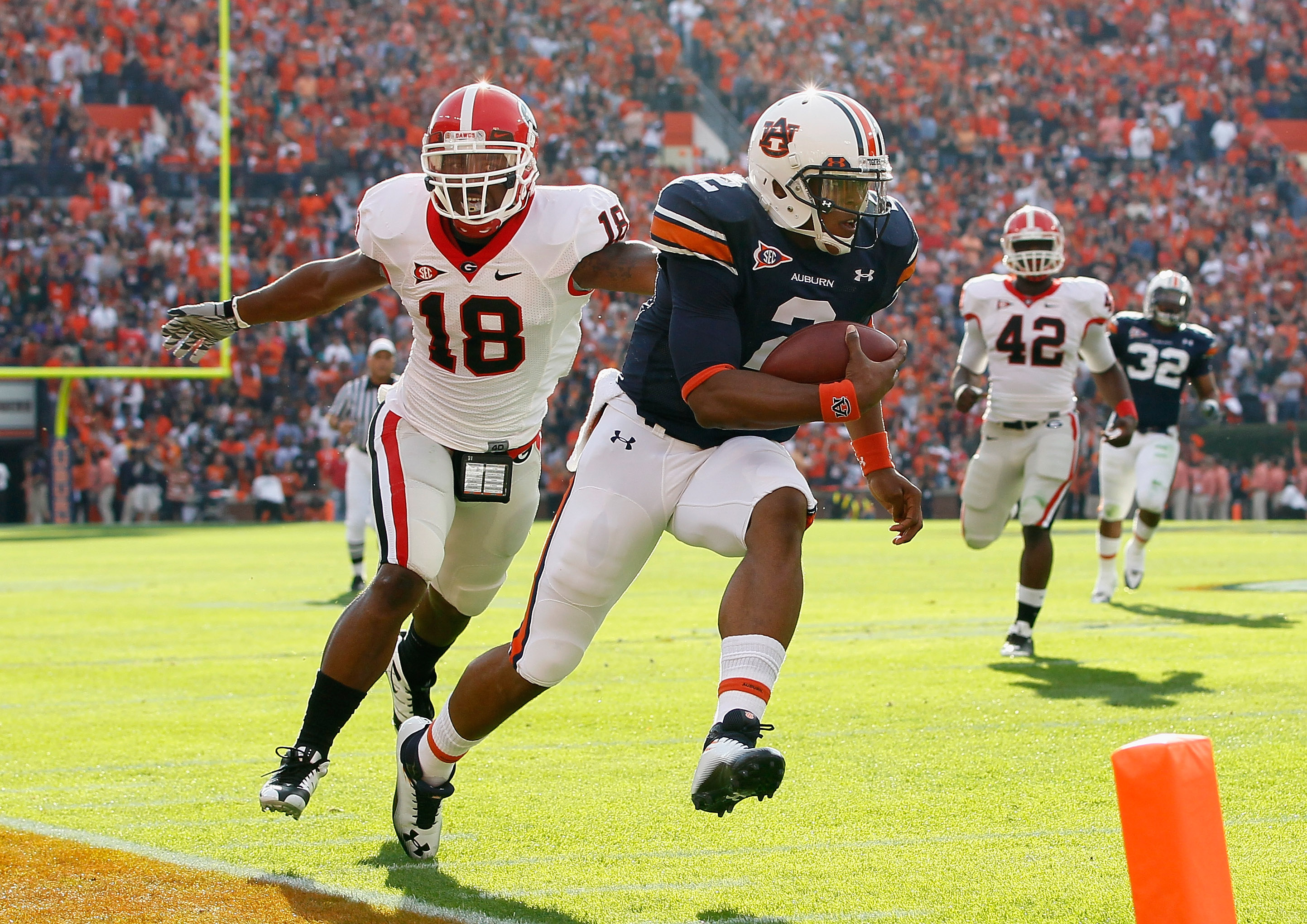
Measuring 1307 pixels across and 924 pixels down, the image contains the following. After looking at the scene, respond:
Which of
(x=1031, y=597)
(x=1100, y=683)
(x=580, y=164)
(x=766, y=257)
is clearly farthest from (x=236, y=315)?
(x=580, y=164)

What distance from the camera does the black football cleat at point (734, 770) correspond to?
2908mm

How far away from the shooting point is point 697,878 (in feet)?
11.1

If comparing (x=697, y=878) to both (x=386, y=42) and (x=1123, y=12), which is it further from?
(x=1123, y=12)

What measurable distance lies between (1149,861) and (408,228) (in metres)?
2.77

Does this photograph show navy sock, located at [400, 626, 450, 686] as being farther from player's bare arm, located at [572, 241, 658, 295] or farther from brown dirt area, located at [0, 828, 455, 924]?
player's bare arm, located at [572, 241, 658, 295]

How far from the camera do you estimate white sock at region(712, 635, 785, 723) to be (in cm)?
315

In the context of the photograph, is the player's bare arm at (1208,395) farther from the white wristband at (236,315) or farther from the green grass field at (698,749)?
the white wristband at (236,315)

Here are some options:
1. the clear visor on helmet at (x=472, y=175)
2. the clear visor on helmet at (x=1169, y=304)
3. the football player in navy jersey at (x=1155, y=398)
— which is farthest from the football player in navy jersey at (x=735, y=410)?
the clear visor on helmet at (x=1169, y=304)

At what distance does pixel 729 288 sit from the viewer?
3.50 metres

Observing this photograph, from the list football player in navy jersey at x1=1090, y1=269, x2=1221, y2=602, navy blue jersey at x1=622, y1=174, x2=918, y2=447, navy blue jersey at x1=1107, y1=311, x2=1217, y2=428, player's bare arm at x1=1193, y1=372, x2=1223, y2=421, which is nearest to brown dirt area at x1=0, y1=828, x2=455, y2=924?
navy blue jersey at x1=622, y1=174, x2=918, y2=447

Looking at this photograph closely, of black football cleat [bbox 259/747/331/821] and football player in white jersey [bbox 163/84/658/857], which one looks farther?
football player in white jersey [bbox 163/84/658/857]

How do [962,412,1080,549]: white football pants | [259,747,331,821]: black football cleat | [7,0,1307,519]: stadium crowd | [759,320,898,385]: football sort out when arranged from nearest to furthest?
[759,320,898,385]: football → [259,747,331,821]: black football cleat → [962,412,1080,549]: white football pants → [7,0,1307,519]: stadium crowd

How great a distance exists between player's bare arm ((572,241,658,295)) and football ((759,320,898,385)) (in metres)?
0.77

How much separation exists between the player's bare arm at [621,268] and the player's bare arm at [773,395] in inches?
32.2
